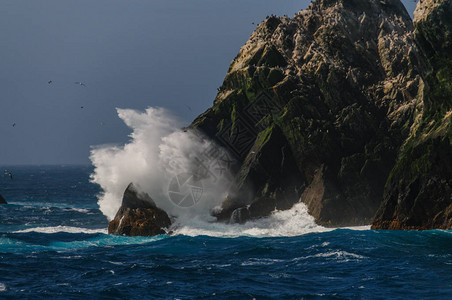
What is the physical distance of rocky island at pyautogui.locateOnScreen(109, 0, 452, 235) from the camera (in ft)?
128

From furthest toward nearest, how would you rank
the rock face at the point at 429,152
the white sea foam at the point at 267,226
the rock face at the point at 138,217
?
the rock face at the point at 138,217 → the white sea foam at the point at 267,226 → the rock face at the point at 429,152

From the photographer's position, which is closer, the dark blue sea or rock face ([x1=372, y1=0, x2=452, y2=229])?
the dark blue sea

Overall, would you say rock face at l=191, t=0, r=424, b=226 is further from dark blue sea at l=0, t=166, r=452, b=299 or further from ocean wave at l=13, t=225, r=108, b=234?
ocean wave at l=13, t=225, r=108, b=234

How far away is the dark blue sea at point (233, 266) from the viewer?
24.7 meters

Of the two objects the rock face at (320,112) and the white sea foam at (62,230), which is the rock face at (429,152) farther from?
the white sea foam at (62,230)

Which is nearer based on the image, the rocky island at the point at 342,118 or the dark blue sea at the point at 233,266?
the dark blue sea at the point at 233,266

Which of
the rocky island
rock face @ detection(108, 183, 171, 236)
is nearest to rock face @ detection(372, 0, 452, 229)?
the rocky island

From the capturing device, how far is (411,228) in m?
38.3

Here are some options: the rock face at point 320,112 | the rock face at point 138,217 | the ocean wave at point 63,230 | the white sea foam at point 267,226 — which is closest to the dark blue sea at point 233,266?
the white sea foam at point 267,226

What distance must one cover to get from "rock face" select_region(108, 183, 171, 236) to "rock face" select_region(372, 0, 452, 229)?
17.0 m

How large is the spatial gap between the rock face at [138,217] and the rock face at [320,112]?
578cm

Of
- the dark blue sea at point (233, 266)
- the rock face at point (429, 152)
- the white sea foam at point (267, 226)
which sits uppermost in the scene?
the rock face at point (429, 152)

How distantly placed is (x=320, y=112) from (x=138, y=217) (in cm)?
1831

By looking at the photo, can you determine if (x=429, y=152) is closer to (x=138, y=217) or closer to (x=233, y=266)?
(x=233, y=266)
